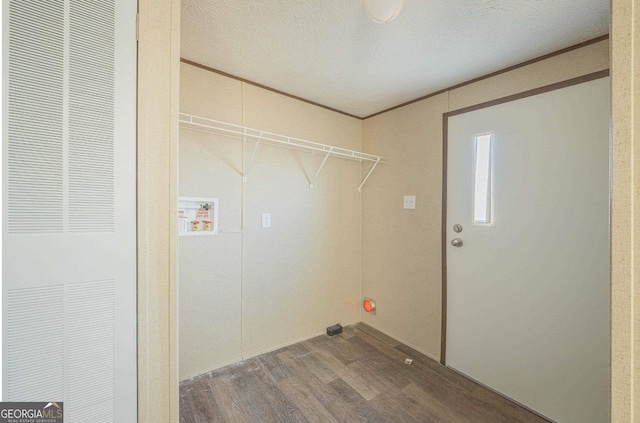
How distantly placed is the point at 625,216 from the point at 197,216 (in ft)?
6.62

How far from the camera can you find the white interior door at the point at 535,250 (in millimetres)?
1380

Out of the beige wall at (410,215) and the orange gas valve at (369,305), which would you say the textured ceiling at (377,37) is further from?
the orange gas valve at (369,305)

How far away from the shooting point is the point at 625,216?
0.54 meters

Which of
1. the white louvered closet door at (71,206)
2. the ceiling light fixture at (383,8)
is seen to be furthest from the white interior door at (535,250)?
the white louvered closet door at (71,206)

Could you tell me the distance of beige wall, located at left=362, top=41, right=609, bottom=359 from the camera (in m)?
2.04

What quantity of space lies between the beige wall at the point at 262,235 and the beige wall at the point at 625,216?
1918mm

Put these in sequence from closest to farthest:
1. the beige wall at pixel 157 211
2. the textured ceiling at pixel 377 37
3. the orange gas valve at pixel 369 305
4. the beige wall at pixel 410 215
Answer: the beige wall at pixel 157 211
the textured ceiling at pixel 377 37
the beige wall at pixel 410 215
the orange gas valve at pixel 369 305

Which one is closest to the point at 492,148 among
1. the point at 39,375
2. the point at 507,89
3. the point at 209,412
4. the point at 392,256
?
the point at 507,89

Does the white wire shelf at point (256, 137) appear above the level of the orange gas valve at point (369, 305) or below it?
above

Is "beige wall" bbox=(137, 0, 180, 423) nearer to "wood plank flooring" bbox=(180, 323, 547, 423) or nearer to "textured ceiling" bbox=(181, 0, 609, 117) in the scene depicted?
"textured ceiling" bbox=(181, 0, 609, 117)

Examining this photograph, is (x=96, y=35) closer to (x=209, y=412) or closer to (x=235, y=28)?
(x=235, y=28)

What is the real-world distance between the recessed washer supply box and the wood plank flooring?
1079mm

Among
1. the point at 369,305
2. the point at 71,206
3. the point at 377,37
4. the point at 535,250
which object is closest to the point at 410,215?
the point at 535,250

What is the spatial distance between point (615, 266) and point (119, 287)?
1.33 metres
